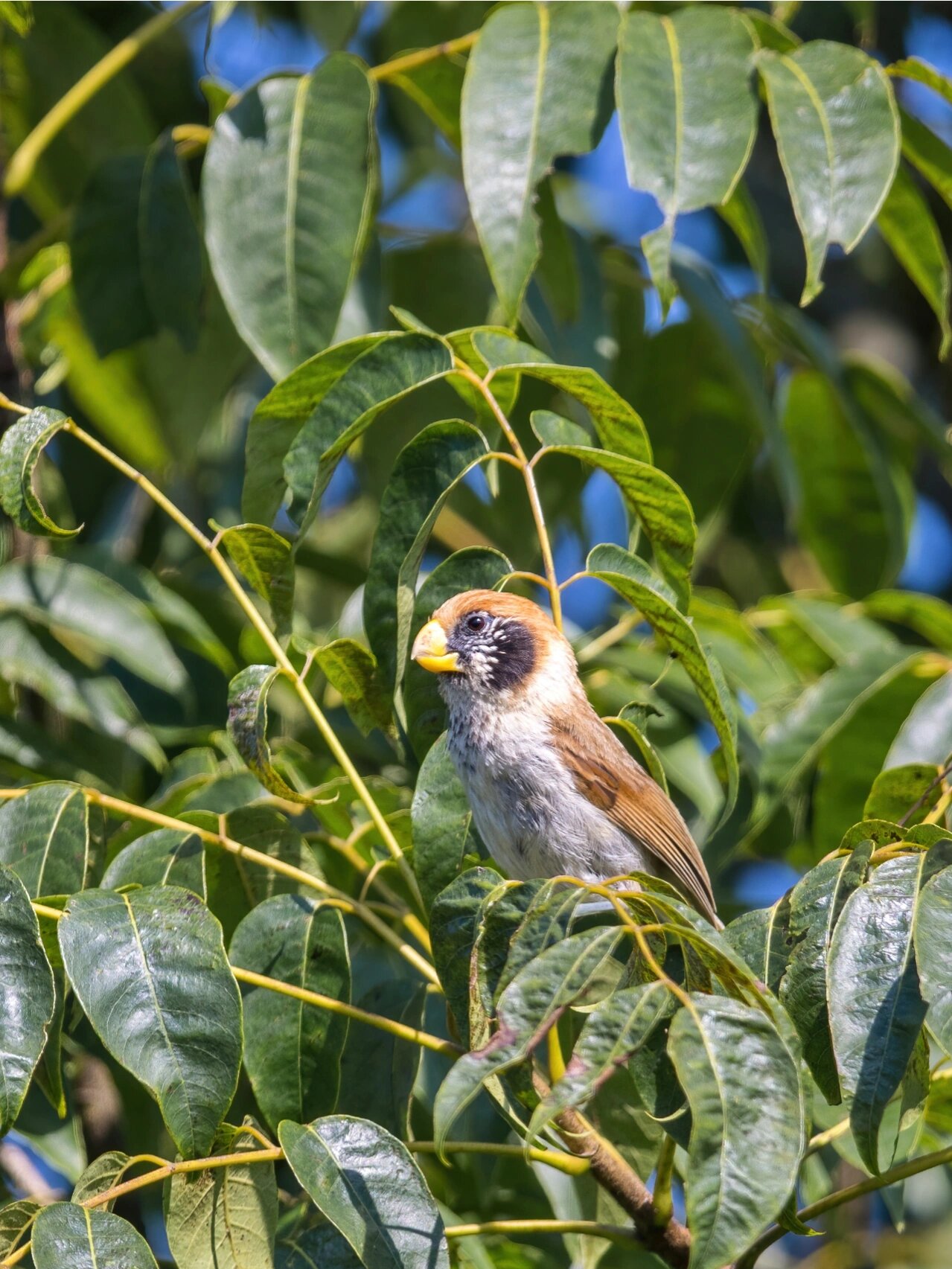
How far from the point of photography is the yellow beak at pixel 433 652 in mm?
2859

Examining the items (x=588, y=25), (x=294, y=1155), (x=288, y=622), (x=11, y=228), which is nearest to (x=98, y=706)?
(x=288, y=622)

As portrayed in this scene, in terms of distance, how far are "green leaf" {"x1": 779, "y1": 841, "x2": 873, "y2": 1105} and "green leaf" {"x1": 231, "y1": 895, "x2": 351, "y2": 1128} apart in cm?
78

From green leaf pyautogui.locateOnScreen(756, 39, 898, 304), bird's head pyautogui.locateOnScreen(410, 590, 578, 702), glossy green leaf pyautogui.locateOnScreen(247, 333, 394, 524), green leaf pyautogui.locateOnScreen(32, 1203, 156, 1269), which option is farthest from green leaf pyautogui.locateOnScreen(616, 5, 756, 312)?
green leaf pyautogui.locateOnScreen(32, 1203, 156, 1269)

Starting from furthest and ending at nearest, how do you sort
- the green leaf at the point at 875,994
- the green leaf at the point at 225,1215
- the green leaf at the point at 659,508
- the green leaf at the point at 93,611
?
the green leaf at the point at 93,611, the green leaf at the point at 659,508, the green leaf at the point at 225,1215, the green leaf at the point at 875,994

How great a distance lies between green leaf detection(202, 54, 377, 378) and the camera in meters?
2.96

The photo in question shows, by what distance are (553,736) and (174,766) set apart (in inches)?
35.3

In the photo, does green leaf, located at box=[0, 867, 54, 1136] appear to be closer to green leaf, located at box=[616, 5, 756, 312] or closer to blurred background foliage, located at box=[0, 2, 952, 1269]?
blurred background foliage, located at box=[0, 2, 952, 1269]

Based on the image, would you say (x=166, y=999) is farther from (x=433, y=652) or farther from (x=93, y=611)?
(x=93, y=611)

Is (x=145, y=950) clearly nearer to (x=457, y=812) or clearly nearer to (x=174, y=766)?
(x=457, y=812)

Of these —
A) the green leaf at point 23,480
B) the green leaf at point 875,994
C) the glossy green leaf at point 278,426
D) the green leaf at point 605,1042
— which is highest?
the green leaf at point 23,480

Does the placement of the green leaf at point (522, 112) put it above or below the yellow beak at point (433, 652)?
above

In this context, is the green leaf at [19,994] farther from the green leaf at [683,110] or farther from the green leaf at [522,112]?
the green leaf at [683,110]

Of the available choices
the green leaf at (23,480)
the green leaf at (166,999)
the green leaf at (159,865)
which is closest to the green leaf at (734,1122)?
the green leaf at (166,999)

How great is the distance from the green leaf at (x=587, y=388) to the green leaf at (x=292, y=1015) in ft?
3.49
